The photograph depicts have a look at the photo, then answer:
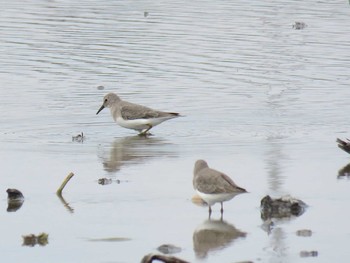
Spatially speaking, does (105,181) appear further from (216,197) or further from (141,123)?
(141,123)

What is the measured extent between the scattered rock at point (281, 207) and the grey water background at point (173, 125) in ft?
0.36

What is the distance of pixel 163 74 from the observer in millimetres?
22000

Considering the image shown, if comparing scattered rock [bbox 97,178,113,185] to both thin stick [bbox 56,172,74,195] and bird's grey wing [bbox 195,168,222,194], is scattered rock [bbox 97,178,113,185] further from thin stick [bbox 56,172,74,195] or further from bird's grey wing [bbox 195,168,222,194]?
bird's grey wing [bbox 195,168,222,194]

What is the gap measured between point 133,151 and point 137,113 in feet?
5.40

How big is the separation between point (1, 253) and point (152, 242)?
1.38m

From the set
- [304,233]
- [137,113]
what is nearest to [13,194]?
[304,233]

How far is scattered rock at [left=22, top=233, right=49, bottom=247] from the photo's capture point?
1127cm

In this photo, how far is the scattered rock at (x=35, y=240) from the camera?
37.0 ft

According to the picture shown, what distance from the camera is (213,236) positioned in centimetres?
1156

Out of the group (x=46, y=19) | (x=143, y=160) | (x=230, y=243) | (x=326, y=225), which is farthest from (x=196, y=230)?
(x=46, y=19)

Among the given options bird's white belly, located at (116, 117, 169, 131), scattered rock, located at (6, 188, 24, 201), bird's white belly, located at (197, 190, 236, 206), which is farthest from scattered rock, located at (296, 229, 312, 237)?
bird's white belly, located at (116, 117, 169, 131)

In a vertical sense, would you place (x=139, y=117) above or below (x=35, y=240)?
above

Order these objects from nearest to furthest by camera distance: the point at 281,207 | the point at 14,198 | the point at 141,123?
1. the point at 281,207
2. the point at 14,198
3. the point at 141,123

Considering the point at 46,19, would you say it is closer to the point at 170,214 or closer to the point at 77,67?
the point at 77,67
